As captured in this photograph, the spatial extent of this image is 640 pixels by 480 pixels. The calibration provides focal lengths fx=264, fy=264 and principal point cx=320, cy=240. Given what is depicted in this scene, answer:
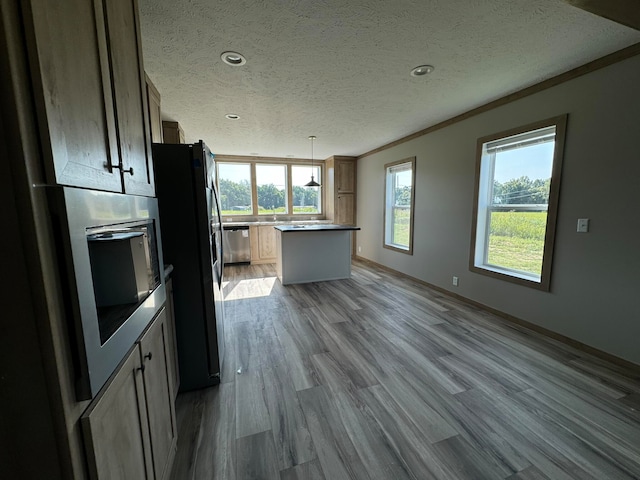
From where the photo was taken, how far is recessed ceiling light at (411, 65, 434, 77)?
230cm

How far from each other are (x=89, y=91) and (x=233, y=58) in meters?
1.73

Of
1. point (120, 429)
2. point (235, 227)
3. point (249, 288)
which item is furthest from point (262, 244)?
point (120, 429)

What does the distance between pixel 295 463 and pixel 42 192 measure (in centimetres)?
159

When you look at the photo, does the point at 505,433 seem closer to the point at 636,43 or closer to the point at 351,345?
the point at 351,345

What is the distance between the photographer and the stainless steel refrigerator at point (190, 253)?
5.70ft

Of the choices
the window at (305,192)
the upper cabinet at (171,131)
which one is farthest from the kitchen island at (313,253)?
the window at (305,192)

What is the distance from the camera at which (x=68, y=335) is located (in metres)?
0.60

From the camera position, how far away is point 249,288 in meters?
4.32

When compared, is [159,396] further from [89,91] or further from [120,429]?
[89,91]

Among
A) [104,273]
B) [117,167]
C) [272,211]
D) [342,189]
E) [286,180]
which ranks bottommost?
[104,273]

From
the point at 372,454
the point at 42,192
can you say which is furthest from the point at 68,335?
the point at 372,454

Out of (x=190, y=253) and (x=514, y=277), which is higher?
(x=190, y=253)

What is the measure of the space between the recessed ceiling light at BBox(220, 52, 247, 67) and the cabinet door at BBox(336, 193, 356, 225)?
4290mm

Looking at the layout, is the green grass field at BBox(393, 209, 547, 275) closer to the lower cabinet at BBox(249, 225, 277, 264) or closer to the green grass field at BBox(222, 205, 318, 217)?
the lower cabinet at BBox(249, 225, 277, 264)
